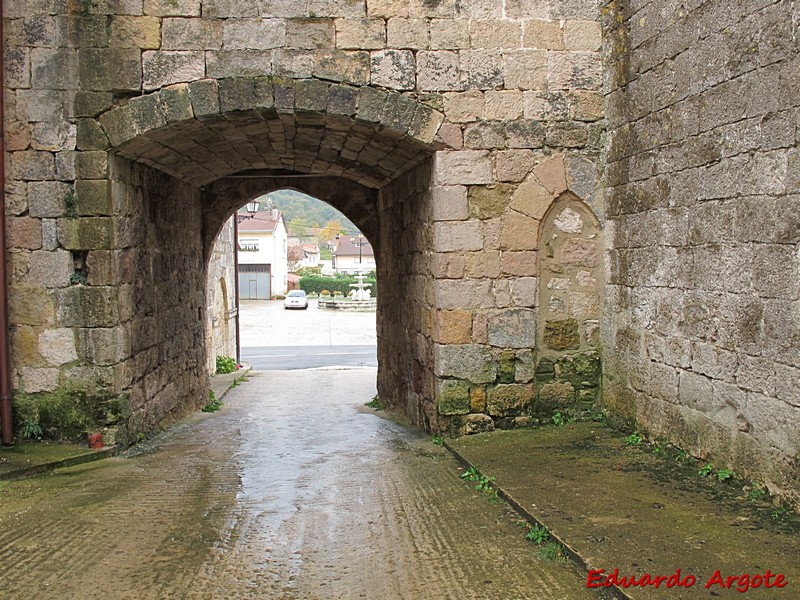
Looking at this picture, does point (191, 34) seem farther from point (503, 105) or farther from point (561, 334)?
point (561, 334)

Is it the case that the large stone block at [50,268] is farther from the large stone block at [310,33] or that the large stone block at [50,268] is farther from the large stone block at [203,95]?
the large stone block at [310,33]

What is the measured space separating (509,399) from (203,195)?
5725 millimetres

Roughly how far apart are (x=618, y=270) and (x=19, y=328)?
14.3ft

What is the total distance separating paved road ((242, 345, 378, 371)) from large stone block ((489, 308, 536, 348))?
1084 centimetres

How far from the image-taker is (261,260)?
52.2 meters

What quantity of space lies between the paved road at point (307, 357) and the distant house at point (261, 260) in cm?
2939

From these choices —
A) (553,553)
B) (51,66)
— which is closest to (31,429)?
(51,66)

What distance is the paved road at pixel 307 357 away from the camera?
58.1 feet

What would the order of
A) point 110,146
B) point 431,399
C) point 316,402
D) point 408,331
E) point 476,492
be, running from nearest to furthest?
point 476,492, point 110,146, point 431,399, point 408,331, point 316,402

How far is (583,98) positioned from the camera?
6.22 m

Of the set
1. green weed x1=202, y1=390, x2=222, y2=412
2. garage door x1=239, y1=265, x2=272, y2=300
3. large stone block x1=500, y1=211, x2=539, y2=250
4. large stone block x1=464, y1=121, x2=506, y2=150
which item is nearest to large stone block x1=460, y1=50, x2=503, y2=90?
large stone block x1=464, y1=121, x2=506, y2=150

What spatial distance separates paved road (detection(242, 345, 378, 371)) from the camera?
58.1 feet

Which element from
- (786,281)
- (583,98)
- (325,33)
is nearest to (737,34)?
(786,281)

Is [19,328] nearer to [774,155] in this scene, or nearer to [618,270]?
[618,270]
